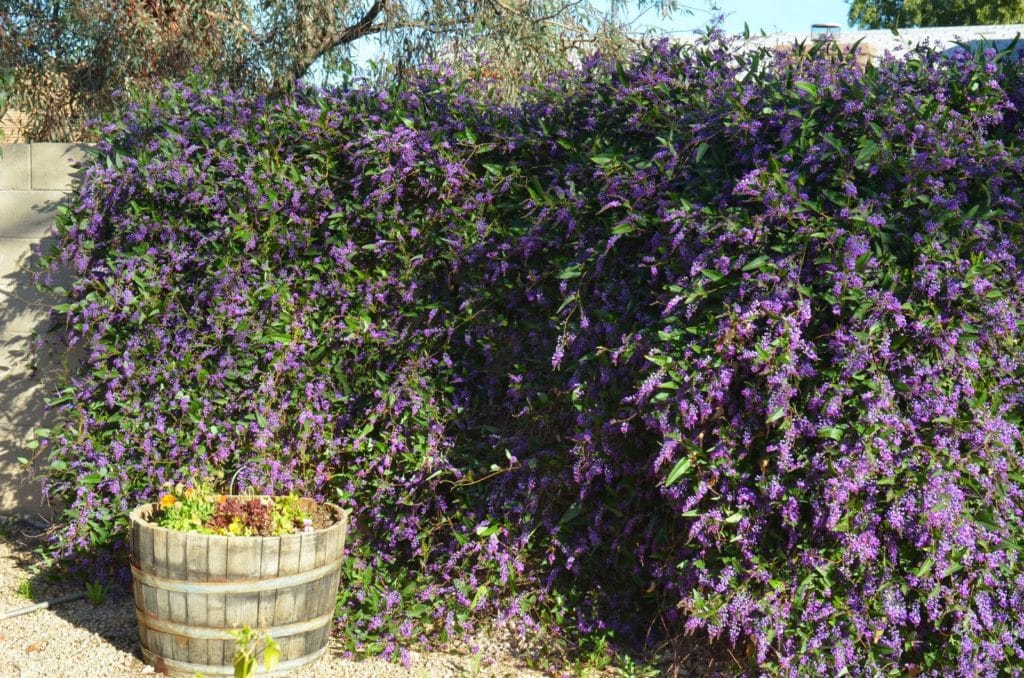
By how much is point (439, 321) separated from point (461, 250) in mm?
300

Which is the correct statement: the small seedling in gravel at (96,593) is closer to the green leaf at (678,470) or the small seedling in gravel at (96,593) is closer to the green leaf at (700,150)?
the green leaf at (678,470)

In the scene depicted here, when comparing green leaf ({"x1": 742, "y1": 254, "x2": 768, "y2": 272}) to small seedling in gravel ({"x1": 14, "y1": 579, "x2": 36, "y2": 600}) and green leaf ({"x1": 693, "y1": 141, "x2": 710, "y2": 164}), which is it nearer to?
green leaf ({"x1": 693, "y1": 141, "x2": 710, "y2": 164})

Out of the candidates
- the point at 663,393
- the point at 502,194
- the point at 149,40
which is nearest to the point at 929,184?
the point at 663,393

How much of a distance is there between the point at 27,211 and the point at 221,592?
8.56 ft

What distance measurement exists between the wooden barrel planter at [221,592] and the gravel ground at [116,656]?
7.6 inches

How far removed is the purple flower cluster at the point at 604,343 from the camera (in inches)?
108

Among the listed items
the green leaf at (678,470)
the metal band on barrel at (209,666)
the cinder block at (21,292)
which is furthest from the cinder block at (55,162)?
A: the green leaf at (678,470)

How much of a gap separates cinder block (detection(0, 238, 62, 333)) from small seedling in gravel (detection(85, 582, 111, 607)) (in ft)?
4.53

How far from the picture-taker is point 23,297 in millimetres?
4652

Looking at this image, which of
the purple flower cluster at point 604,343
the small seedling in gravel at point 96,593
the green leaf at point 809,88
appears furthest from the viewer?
the small seedling in gravel at point 96,593

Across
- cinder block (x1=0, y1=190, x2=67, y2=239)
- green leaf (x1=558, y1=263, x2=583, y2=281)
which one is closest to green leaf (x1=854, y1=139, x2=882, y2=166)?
green leaf (x1=558, y1=263, x2=583, y2=281)

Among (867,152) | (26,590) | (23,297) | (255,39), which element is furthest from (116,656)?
(255,39)

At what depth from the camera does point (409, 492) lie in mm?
3584

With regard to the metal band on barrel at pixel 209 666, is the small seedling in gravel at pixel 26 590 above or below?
below
